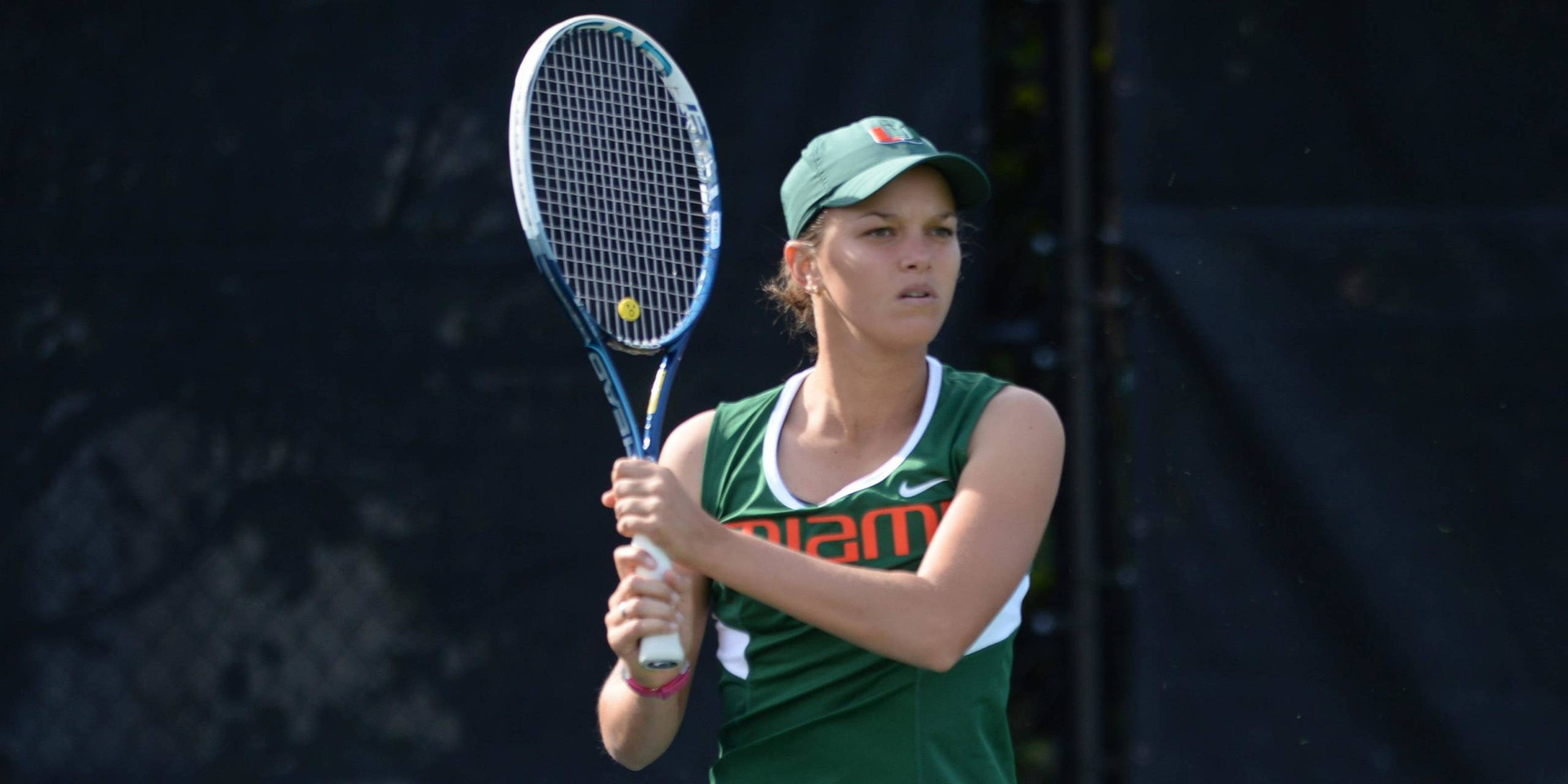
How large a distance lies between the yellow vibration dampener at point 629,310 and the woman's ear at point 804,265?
210 mm

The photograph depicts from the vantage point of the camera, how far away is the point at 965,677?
6.99 ft

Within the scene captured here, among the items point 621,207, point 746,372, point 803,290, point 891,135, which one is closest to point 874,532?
point 803,290

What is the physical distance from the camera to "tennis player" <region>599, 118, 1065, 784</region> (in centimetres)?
201

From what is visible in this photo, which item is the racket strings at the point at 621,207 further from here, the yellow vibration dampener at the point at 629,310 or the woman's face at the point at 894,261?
the woman's face at the point at 894,261

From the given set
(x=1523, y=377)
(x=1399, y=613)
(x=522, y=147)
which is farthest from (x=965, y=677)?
(x=1523, y=377)

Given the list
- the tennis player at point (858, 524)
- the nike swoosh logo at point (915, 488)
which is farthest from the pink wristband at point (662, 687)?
the nike swoosh logo at point (915, 488)

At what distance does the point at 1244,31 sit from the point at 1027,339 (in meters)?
0.73

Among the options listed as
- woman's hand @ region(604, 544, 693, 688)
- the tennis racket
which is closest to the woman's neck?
the tennis racket

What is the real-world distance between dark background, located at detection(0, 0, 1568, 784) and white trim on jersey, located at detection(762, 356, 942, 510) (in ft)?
4.00

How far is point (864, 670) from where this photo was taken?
213 cm

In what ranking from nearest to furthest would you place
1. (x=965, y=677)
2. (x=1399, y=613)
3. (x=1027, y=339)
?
(x=965, y=677) → (x=1399, y=613) → (x=1027, y=339)

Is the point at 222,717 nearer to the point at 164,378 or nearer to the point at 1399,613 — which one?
the point at 164,378

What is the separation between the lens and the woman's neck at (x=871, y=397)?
224cm

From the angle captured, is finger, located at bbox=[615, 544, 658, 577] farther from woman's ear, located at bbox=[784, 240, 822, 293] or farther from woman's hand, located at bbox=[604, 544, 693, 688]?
woman's ear, located at bbox=[784, 240, 822, 293]
